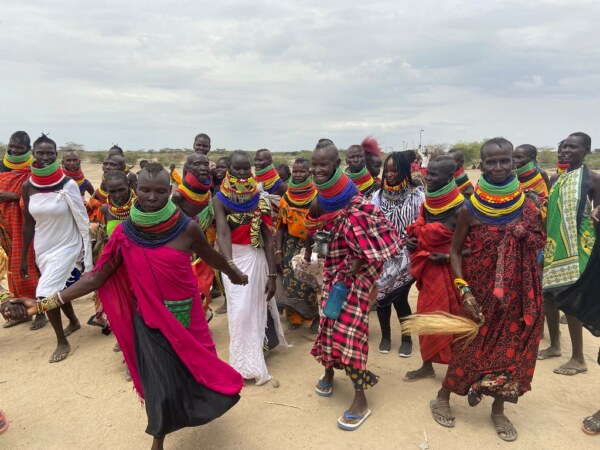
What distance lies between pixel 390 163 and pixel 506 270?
5.53ft

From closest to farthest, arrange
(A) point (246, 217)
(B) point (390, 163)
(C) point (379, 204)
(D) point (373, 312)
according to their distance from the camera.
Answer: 1. (A) point (246, 217)
2. (B) point (390, 163)
3. (C) point (379, 204)
4. (D) point (373, 312)

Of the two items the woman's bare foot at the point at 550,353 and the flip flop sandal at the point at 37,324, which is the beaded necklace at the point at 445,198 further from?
the flip flop sandal at the point at 37,324

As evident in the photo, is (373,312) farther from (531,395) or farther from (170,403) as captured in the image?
(170,403)

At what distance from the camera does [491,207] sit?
305cm

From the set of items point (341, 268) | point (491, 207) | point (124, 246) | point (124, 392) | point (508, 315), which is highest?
point (491, 207)

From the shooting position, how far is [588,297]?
3777mm

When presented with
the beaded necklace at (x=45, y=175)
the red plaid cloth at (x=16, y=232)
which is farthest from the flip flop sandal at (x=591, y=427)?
the red plaid cloth at (x=16, y=232)

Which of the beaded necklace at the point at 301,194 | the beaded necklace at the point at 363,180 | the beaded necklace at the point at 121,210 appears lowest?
the beaded necklace at the point at 121,210

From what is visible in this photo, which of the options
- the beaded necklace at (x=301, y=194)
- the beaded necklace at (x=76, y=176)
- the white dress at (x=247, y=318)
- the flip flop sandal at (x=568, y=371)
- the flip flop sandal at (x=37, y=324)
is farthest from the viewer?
the beaded necklace at (x=76, y=176)

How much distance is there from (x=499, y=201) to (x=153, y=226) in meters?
2.32

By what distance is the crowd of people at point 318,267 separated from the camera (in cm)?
280

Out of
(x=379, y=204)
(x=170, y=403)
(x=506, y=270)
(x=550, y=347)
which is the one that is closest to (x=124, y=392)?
(x=170, y=403)

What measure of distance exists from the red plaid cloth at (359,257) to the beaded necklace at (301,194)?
1355 millimetres

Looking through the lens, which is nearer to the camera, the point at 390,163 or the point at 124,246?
the point at 124,246
